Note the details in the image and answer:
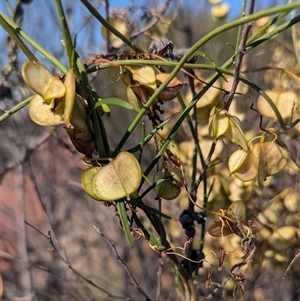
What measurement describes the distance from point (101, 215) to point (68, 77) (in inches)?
86.8

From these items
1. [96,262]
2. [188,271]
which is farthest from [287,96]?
[96,262]

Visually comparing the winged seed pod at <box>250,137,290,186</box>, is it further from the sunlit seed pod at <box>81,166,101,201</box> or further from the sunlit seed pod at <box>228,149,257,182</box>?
the sunlit seed pod at <box>81,166,101,201</box>

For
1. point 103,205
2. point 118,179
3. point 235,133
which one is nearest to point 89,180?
point 118,179

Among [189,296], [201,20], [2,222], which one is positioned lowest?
[189,296]

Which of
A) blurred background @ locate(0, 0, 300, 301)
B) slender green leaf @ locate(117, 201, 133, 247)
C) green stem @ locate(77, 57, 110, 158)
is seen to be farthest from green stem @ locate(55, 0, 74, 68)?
blurred background @ locate(0, 0, 300, 301)

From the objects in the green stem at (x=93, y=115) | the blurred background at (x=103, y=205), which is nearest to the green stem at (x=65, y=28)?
the green stem at (x=93, y=115)

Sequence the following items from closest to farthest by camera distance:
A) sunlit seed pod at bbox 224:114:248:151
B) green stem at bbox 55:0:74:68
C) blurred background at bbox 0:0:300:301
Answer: green stem at bbox 55:0:74:68
sunlit seed pod at bbox 224:114:248:151
blurred background at bbox 0:0:300:301

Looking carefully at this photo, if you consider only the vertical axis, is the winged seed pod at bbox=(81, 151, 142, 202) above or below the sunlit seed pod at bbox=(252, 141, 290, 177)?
below

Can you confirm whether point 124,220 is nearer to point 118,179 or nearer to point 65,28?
point 118,179

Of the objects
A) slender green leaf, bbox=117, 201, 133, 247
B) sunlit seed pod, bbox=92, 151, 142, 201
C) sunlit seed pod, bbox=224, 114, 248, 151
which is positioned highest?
sunlit seed pod, bbox=224, 114, 248, 151

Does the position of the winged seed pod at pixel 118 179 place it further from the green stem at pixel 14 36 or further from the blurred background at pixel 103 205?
the blurred background at pixel 103 205

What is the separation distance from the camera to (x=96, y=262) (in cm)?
266

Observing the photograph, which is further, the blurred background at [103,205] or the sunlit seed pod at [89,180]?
the blurred background at [103,205]

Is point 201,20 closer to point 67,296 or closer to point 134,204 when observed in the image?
point 67,296
